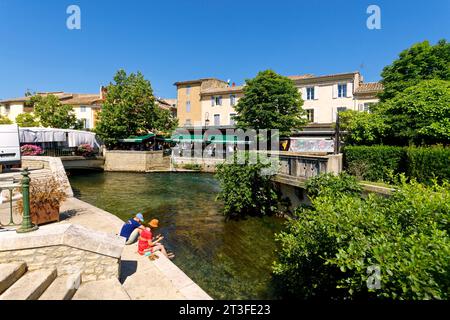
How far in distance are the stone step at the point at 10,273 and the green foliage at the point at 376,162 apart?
10424 mm

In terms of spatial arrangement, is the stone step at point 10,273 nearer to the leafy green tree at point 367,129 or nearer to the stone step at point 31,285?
the stone step at point 31,285

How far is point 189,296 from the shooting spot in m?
4.53

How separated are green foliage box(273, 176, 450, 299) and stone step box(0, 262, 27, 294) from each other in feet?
16.1

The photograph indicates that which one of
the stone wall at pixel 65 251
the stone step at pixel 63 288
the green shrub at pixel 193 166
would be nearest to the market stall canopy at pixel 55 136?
the green shrub at pixel 193 166

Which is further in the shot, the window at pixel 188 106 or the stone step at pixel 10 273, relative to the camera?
the window at pixel 188 106

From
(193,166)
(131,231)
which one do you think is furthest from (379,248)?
(193,166)

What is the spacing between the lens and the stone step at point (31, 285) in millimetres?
3648

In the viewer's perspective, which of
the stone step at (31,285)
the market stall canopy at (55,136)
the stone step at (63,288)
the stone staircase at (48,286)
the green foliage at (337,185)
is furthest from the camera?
the market stall canopy at (55,136)

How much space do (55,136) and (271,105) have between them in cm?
2450

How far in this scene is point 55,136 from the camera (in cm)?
2622

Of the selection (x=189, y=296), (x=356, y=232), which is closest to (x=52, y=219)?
(x=189, y=296)

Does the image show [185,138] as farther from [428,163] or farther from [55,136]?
[428,163]

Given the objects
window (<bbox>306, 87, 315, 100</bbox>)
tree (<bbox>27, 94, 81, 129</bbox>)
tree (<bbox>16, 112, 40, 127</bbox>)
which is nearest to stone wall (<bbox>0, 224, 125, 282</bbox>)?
window (<bbox>306, 87, 315, 100</bbox>)

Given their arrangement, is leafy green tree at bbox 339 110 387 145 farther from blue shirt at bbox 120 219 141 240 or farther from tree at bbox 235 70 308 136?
tree at bbox 235 70 308 136
